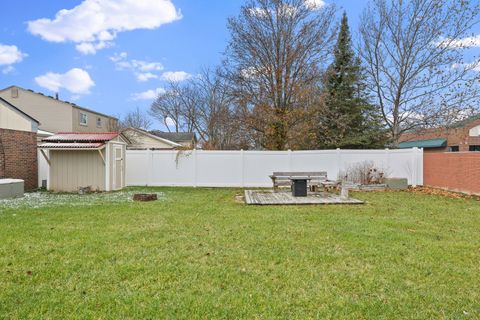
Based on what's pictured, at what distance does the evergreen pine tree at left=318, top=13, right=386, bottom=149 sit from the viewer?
21.0m

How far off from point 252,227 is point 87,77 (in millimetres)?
18975

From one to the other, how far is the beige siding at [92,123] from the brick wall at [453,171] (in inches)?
991

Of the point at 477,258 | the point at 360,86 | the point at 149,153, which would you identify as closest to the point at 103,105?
the point at 149,153

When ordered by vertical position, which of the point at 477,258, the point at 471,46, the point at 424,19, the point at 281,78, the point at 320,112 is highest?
the point at 424,19

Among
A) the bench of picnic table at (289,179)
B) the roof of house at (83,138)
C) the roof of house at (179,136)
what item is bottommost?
the bench of picnic table at (289,179)

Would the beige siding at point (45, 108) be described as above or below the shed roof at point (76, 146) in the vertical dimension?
above

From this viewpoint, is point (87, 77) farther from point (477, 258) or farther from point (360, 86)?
point (477, 258)

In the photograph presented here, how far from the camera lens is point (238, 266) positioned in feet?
13.4

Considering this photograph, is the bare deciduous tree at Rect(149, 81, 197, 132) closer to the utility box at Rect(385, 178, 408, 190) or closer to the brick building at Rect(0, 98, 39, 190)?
the brick building at Rect(0, 98, 39, 190)

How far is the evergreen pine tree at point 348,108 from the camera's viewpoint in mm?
20969

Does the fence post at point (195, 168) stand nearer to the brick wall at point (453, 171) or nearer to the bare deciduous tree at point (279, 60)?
the bare deciduous tree at point (279, 60)

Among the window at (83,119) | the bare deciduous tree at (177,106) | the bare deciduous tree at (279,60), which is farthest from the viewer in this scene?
the bare deciduous tree at (177,106)

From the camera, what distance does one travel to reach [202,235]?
5.64 metres

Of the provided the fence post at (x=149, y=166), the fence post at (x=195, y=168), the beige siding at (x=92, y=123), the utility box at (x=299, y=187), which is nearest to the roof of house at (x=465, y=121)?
the utility box at (x=299, y=187)
